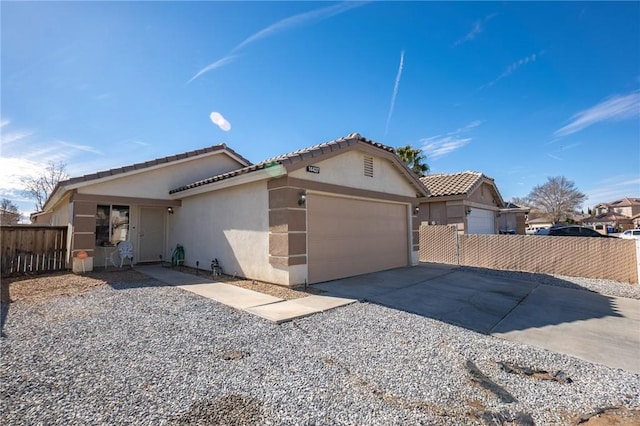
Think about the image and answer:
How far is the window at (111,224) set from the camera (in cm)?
1155

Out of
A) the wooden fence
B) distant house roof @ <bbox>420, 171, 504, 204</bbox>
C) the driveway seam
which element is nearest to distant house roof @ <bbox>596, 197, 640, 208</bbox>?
distant house roof @ <bbox>420, 171, 504, 204</bbox>

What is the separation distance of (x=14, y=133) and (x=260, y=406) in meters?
16.6

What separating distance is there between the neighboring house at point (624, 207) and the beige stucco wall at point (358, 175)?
75.3 m

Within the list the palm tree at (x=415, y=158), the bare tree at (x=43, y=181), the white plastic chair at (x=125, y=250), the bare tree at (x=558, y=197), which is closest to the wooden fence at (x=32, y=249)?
the white plastic chair at (x=125, y=250)

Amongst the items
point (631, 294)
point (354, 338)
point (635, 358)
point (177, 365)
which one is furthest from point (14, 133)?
point (631, 294)

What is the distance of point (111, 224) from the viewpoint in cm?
1185

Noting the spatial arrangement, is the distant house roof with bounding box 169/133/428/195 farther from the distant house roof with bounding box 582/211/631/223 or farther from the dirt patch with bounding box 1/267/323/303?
the distant house roof with bounding box 582/211/631/223

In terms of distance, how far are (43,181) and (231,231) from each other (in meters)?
36.6

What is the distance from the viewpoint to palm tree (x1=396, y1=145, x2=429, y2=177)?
22531 millimetres

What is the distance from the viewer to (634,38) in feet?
30.9

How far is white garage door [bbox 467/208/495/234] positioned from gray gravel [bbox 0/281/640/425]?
519 inches

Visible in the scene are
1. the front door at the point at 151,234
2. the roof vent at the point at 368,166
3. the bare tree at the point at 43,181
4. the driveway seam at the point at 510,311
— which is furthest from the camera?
the bare tree at the point at 43,181

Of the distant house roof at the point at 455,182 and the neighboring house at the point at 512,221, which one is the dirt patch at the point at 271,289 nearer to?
the distant house roof at the point at 455,182

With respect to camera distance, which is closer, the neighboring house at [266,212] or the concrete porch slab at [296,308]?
the concrete porch slab at [296,308]
